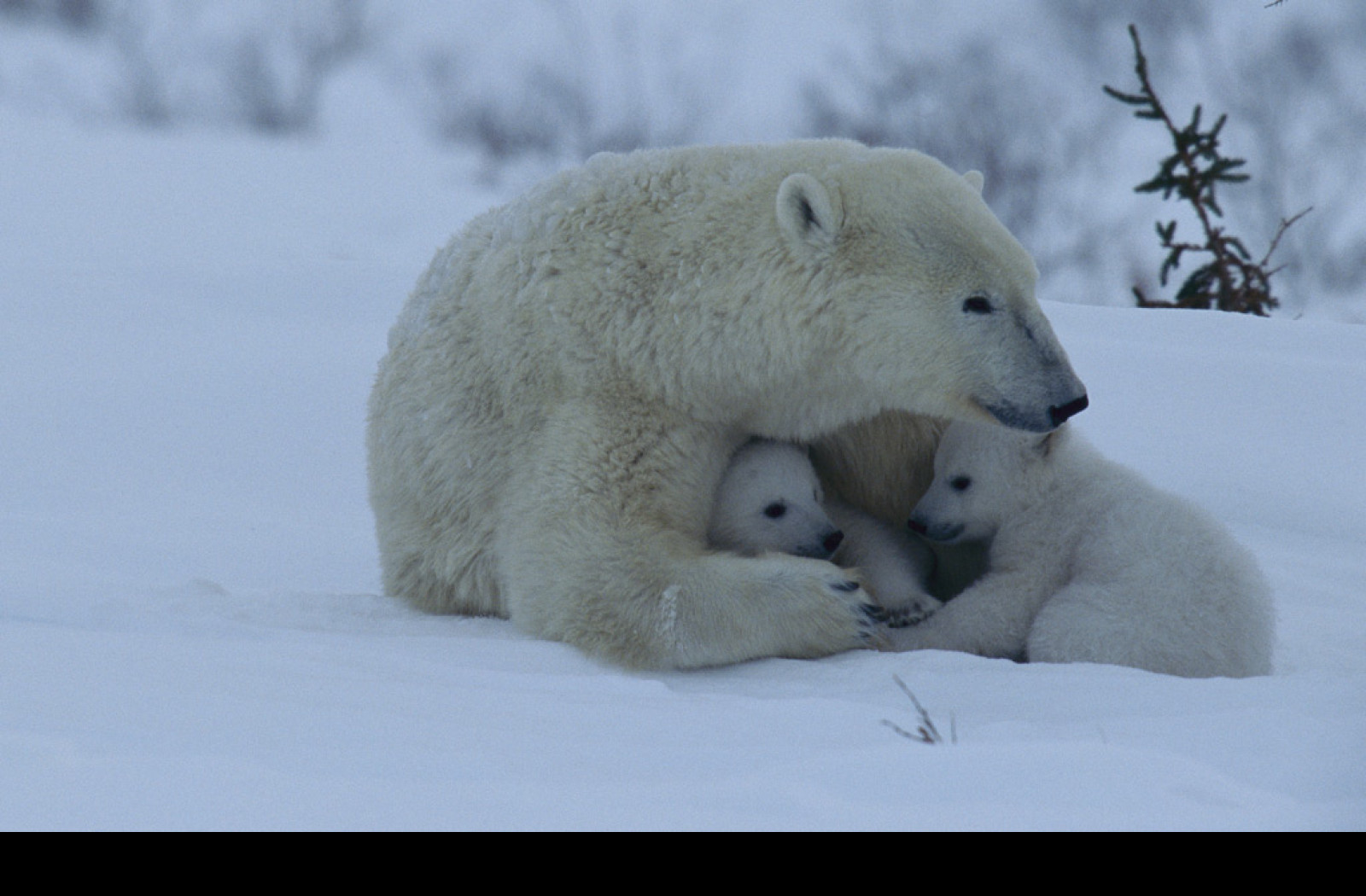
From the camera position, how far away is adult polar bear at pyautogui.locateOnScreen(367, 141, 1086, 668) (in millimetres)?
2795

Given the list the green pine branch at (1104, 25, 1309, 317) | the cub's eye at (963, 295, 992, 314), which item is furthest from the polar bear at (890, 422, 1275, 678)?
the green pine branch at (1104, 25, 1309, 317)

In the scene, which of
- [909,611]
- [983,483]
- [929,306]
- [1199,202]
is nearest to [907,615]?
[909,611]

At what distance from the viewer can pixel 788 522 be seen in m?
3.13

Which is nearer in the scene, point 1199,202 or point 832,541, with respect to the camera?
point 832,541

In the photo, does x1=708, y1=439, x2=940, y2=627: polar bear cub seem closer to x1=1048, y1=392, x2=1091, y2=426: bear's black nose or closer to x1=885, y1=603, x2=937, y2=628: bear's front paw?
x1=885, y1=603, x2=937, y2=628: bear's front paw

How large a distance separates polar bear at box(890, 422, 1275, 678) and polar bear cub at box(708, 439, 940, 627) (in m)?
0.10

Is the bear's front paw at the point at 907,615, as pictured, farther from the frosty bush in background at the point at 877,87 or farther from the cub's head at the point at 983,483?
the frosty bush in background at the point at 877,87

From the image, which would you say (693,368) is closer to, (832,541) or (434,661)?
(832,541)

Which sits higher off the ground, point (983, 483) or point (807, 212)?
point (807, 212)

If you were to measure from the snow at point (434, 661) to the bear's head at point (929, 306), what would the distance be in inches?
21.1

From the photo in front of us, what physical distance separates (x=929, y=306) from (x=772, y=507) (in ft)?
1.92

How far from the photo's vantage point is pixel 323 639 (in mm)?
2816

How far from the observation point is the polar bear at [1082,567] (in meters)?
2.71

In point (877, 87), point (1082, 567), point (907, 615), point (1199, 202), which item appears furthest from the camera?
point (877, 87)
